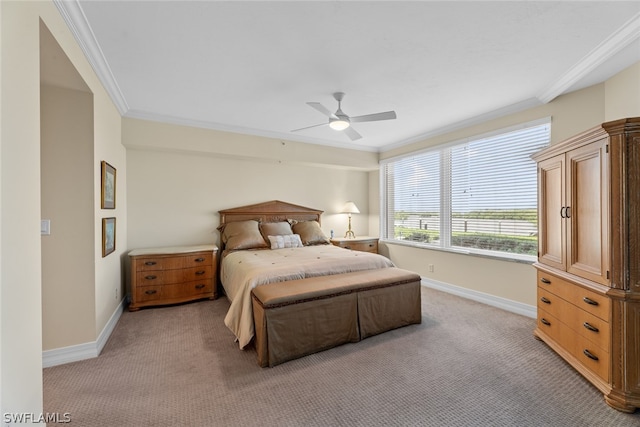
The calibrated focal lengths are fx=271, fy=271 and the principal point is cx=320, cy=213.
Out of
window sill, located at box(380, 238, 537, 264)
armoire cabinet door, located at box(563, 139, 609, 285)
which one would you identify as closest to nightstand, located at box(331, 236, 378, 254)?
window sill, located at box(380, 238, 537, 264)

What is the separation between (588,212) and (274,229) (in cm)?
378

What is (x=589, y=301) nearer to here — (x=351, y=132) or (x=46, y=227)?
(x=351, y=132)

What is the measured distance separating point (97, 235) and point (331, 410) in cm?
251

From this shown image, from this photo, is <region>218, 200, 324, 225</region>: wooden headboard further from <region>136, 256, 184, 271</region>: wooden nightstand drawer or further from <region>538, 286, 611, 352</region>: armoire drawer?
<region>538, 286, 611, 352</region>: armoire drawer

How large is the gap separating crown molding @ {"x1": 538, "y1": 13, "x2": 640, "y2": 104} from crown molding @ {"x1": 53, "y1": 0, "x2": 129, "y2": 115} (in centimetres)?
379

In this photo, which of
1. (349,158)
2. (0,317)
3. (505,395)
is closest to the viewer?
(0,317)

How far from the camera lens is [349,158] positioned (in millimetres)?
5305

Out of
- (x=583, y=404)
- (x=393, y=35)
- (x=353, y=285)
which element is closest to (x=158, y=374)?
(x=353, y=285)

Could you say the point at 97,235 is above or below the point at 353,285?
above

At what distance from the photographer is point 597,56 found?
229cm

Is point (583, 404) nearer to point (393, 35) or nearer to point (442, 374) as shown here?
point (442, 374)

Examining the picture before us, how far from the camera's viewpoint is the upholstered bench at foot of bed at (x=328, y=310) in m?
2.31

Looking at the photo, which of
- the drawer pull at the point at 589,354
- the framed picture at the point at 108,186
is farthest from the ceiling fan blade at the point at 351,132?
the drawer pull at the point at 589,354

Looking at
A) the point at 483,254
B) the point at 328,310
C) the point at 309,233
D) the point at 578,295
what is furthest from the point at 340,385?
the point at 309,233
